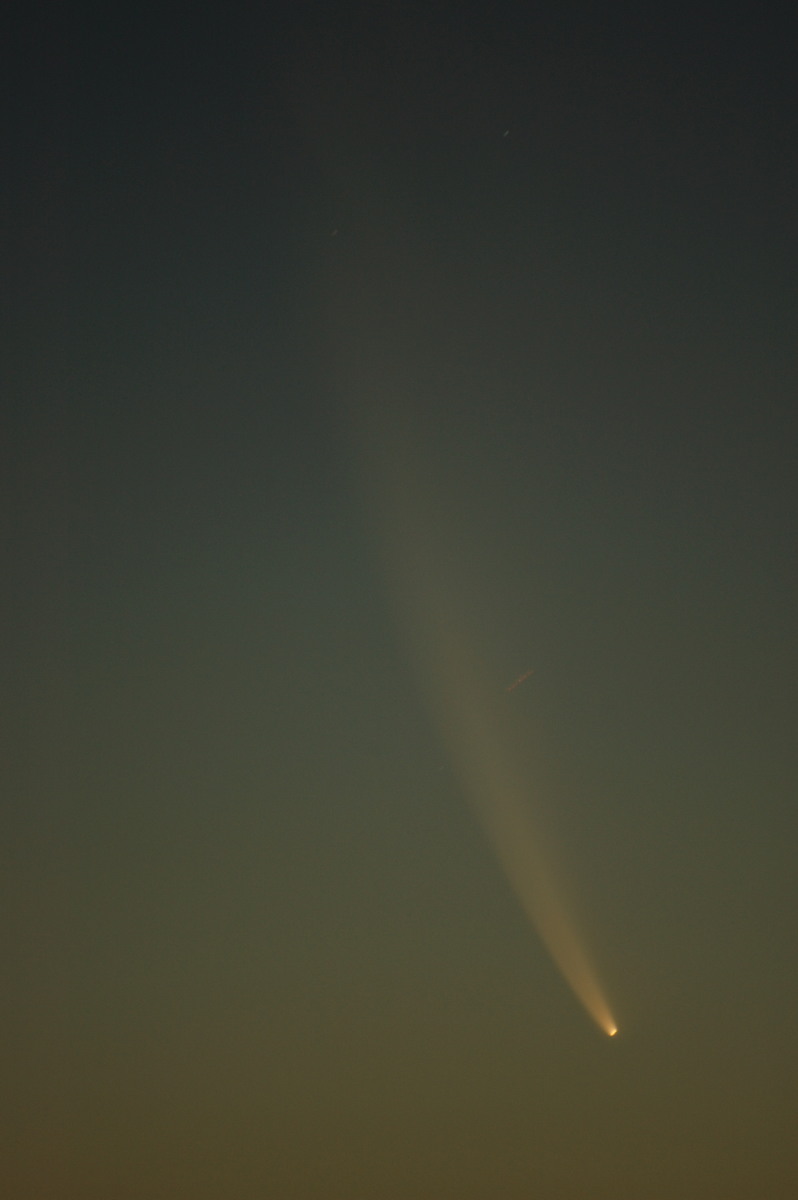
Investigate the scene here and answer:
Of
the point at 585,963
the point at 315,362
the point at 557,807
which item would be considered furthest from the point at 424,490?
the point at 585,963

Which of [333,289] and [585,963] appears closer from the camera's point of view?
[585,963]

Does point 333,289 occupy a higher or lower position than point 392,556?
higher

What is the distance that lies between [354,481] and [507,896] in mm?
1053

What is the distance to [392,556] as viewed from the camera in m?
2.83

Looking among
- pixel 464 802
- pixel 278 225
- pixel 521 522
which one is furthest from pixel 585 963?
pixel 278 225

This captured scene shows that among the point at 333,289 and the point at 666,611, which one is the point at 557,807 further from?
the point at 333,289

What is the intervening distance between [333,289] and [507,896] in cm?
152

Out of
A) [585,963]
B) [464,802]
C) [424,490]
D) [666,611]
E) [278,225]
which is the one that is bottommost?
[585,963]

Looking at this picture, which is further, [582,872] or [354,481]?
[354,481]

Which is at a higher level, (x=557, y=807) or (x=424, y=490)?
(x=424, y=490)

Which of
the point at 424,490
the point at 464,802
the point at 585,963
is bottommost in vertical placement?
the point at 585,963

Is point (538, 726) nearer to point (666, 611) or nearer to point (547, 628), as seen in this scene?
point (547, 628)

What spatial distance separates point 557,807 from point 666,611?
1.76ft

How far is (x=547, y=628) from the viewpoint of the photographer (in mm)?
2793
